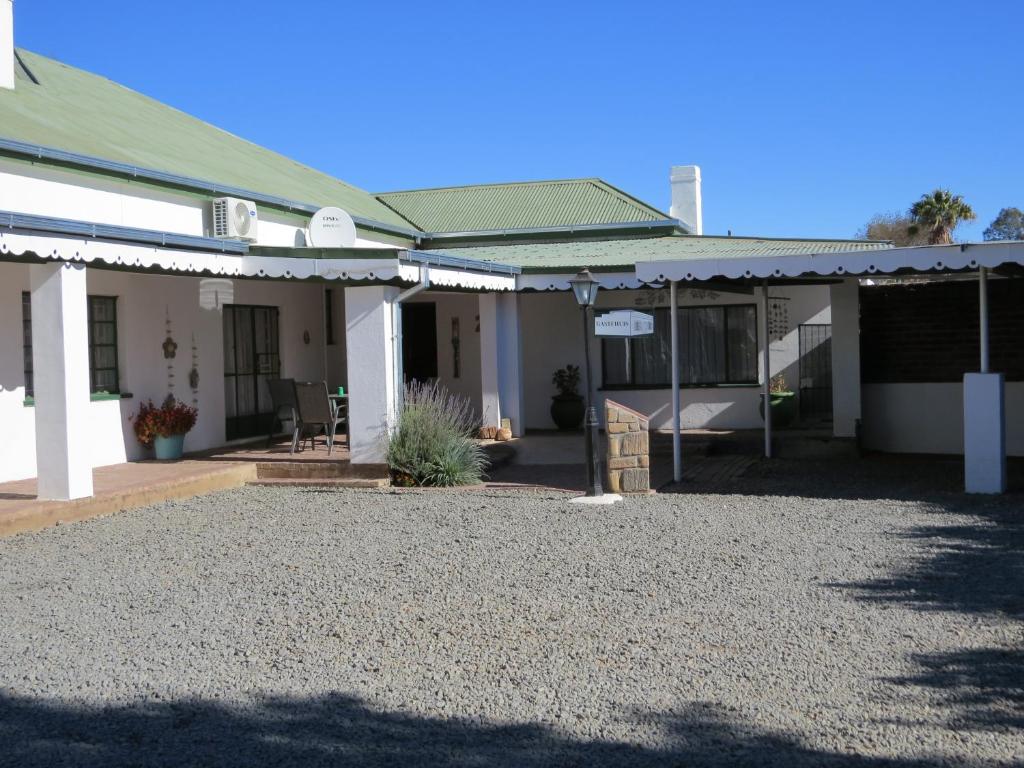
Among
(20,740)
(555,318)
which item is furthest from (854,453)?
(20,740)

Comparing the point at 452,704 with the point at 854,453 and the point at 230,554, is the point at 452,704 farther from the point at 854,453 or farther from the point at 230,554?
the point at 854,453

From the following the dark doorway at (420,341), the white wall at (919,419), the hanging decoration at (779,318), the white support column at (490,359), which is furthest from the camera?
the dark doorway at (420,341)

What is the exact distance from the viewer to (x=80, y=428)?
31.7 feet

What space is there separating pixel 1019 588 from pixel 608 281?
7.54 meters

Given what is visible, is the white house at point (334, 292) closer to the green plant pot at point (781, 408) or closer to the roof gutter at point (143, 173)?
the roof gutter at point (143, 173)

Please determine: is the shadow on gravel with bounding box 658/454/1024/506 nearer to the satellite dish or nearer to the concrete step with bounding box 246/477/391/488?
the concrete step with bounding box 246/477/391/488

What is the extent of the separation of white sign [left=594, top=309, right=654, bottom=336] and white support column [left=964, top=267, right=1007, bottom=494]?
3.14m

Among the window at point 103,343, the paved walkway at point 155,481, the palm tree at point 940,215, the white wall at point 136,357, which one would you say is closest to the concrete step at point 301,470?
the paved walkway at point 155,481

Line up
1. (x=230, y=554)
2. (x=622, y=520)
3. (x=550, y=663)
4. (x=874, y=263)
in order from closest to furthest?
1. (x=550, y=663)
2. (x=230, y=554)
3. (x=622, y=520)
4. (x=874, y=263)

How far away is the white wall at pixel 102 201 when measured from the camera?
10.2 m

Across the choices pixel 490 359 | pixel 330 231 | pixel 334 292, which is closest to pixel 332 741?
pixel 330 231

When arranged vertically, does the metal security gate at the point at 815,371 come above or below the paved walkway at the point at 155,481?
above

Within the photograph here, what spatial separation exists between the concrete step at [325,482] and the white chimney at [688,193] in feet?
33.4

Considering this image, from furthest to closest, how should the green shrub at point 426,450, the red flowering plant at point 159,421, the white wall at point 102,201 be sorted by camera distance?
the red flowering plant at point 159,421 < the green shrub at point 426,450 < the white wall at point 102,201
